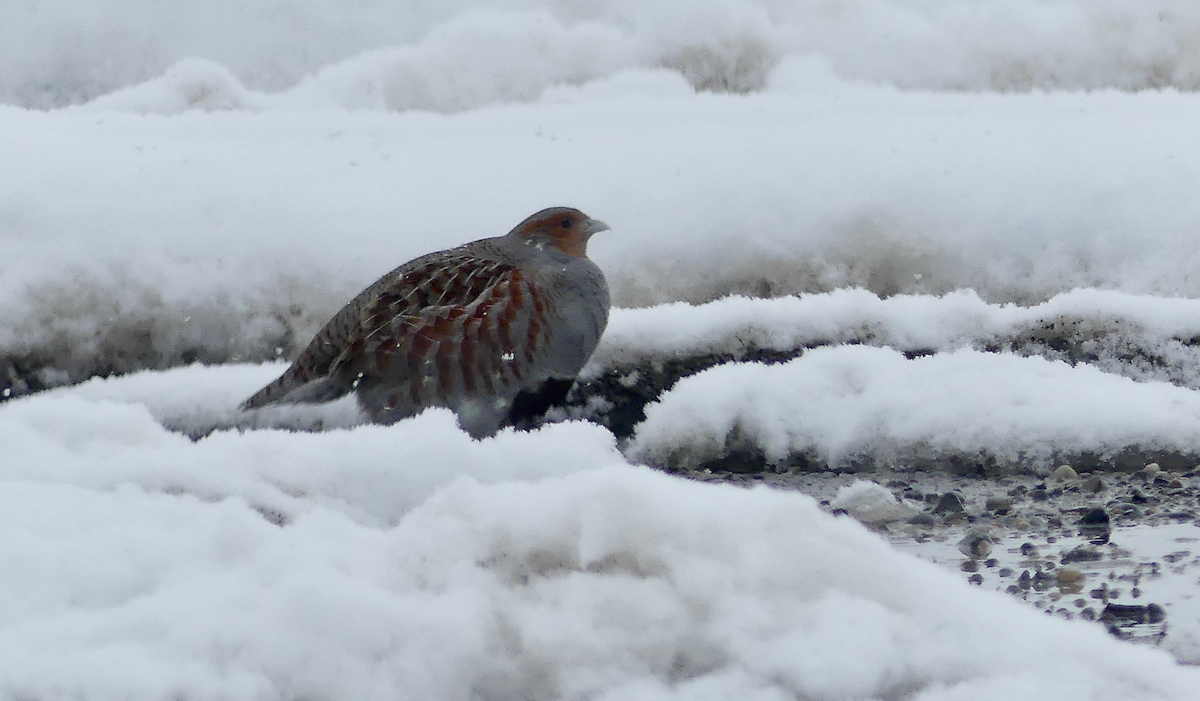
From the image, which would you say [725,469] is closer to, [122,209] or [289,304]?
[289,304]

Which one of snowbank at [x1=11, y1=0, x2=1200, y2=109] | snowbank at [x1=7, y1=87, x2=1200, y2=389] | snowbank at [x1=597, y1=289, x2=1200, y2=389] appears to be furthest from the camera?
snowbank at [x1=11, y1=0, x2=1200, y2=109]

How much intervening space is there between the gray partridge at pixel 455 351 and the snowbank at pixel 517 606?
6.15 feet

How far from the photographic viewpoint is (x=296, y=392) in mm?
3645

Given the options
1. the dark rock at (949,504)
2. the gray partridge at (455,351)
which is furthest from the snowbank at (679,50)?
the dark rock at (949,504)

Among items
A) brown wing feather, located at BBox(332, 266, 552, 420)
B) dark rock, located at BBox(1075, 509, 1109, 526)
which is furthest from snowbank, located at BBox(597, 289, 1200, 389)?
dark rock, located at BBox(1075, 509, 1109, 526)

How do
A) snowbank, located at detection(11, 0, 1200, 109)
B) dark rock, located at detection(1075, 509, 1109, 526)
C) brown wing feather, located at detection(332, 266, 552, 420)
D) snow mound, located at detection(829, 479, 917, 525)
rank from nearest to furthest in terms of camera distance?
1. dark rock, located at detection(1075, 509, 1109, 526)
2. snow mound, located at detection(829, 479, 917, 525)
3. brown wing feather, located at detection(332, 266, 552, 420)
4. snowbank, located at detection(11, 0, 1200, 109)

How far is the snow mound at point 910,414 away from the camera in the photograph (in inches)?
126

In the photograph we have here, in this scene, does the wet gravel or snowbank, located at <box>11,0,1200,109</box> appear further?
snowbank, located at <box>11,0,1200,109</box>

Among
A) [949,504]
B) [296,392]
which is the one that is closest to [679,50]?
[296,392]

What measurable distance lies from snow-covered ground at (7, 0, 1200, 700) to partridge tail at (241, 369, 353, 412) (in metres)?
0.14

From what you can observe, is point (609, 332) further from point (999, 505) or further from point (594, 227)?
point (999, 505)

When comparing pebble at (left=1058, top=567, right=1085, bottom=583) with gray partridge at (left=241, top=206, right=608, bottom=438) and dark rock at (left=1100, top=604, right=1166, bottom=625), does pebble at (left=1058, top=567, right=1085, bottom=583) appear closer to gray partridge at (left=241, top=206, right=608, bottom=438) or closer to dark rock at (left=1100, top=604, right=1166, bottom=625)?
dark rock at (left=1100, top=604, right=1166, bottom=625)

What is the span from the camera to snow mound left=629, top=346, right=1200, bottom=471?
320cm

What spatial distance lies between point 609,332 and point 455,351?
50 centimetres
